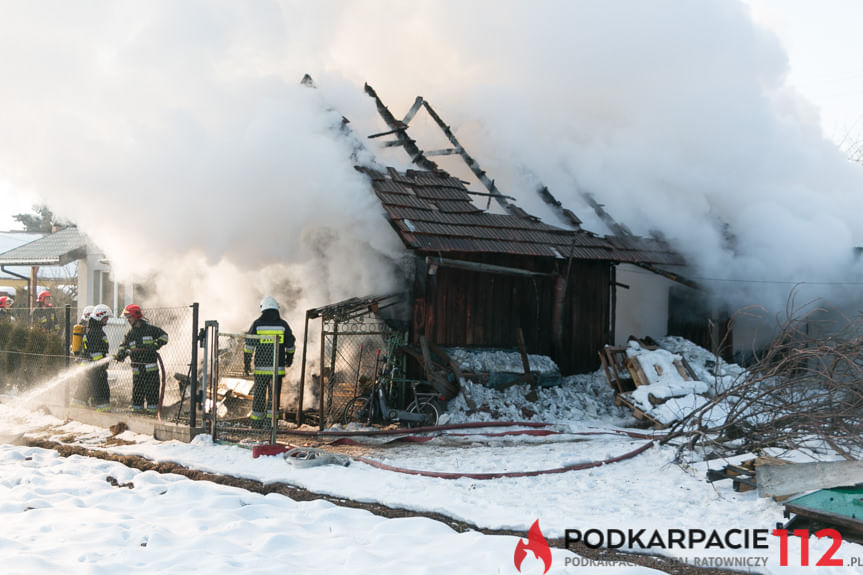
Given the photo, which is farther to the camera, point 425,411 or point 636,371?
point 636,371

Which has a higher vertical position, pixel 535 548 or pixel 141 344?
pixel 141 344

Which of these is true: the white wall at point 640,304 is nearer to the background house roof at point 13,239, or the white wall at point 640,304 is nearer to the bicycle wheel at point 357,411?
the bicycle wheel at point 357,411

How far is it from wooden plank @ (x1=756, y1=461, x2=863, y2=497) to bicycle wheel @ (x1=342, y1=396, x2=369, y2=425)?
6122 mm

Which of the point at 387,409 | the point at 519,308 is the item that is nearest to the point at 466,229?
the point at 519,308

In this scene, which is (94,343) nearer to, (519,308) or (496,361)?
(496,361)

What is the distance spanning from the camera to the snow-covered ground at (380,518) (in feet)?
15.6

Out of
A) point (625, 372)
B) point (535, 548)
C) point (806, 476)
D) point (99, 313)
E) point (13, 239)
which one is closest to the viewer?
point (535, 548)

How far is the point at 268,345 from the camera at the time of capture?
31.6 feet

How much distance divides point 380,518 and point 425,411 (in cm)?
508

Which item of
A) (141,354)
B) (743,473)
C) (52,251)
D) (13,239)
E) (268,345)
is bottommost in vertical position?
(743,473)

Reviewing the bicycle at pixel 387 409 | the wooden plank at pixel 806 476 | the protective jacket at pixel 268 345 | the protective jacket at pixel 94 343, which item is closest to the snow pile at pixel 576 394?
the bicycle at pixel 387 409

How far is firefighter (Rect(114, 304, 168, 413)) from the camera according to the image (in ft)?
35.0

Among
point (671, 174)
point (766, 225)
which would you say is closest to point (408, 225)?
point (671, 174)

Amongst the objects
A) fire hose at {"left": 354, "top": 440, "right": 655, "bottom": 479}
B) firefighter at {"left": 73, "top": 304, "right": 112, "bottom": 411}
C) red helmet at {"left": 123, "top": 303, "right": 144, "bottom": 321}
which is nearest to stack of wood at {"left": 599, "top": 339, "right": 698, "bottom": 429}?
fire hose at {"left": 354, "top": 440, "right": 655, "bottom": 479}
